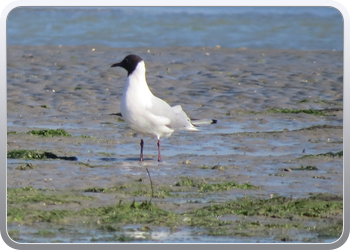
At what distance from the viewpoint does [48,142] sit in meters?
9.23

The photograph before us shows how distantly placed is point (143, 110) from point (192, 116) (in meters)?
2.89

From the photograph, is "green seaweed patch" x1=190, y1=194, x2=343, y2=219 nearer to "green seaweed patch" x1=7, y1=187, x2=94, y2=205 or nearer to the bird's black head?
"green seaweed patch" x1=7, y1=187, x2=94, y2=205

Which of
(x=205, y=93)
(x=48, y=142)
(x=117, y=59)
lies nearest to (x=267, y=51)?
(x=117, y=59)

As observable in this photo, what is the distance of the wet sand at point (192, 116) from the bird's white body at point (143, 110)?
344 mm

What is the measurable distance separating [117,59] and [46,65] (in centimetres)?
161

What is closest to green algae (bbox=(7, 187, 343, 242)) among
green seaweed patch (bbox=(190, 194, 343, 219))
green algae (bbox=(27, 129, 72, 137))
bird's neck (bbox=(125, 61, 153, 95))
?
green seaweed patch (bbox=(190, 194, 343, 219))

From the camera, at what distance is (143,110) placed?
28.0ft

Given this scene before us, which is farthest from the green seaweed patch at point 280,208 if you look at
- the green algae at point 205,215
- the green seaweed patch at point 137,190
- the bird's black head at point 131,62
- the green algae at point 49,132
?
the green algae at point 49,132

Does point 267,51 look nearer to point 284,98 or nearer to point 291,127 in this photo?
point 284,98

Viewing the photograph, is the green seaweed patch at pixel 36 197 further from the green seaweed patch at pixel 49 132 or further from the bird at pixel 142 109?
the green seaweed patch at pixel 49 132

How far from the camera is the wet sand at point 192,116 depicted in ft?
25.3

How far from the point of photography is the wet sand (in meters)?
7.73

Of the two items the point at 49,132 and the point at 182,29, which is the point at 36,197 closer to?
the point at 49,132

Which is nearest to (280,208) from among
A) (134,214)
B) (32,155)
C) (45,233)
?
(134,214)
